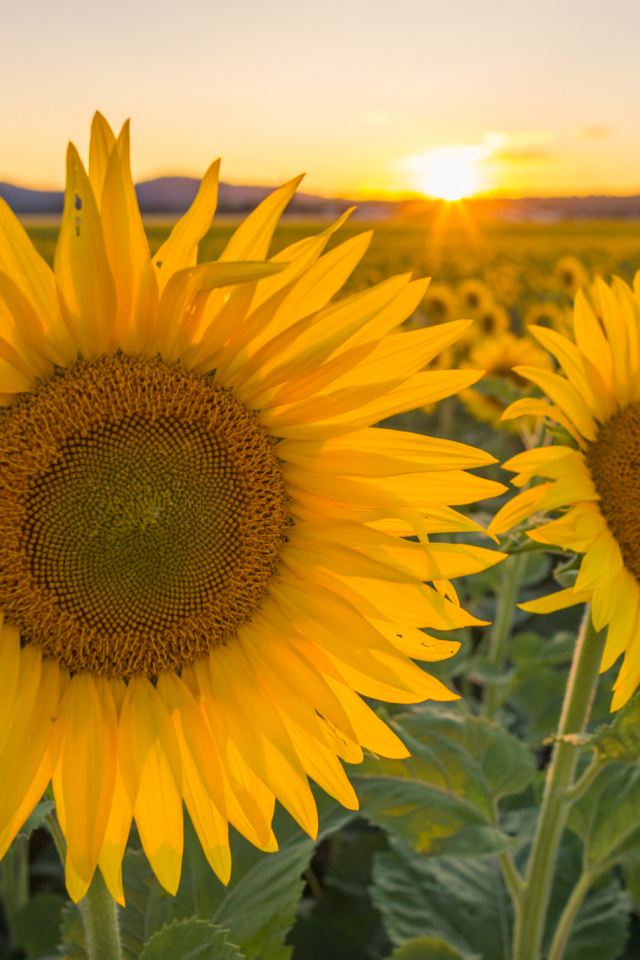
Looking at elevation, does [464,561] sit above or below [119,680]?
above

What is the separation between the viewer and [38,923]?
8.58 feet

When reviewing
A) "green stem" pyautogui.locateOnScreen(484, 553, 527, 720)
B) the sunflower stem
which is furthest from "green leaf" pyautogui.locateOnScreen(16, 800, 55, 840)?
"green stem" pyautogui.locateOnScreen(484, 553, 527, 720)

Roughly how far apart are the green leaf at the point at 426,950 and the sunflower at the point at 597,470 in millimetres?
1018

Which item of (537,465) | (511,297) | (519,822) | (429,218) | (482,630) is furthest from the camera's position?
(429,218)

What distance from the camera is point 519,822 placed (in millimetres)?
2678

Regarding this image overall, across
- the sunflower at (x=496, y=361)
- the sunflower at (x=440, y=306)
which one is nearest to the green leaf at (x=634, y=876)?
the sunflower at (x=496, y=361)

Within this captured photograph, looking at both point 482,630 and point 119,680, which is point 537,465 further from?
point 482,630

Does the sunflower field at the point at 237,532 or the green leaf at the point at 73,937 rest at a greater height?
the sunflower field at the point at 237,532

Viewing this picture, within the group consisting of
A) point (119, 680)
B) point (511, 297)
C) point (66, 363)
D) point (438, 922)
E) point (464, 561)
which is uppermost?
point (511, 297)

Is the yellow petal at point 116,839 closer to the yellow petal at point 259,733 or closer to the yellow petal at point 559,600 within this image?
the yellow petal at point 259,733

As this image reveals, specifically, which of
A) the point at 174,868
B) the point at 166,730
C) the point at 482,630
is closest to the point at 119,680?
the point at 166,730

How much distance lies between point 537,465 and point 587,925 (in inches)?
71.7

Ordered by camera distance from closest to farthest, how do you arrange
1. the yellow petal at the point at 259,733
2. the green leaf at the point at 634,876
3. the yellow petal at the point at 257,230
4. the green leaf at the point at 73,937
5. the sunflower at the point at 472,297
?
the yellow petal at the point at 257,230, the yellow petal at the point at 259,733, the green leaf at the point at 73,937, the green leaf at the point at 634,876, the sunflower at the point at 472,297

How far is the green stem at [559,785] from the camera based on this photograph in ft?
5.64
